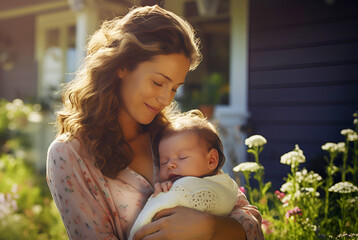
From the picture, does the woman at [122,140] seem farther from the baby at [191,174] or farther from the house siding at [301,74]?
the house siding at [301,74]

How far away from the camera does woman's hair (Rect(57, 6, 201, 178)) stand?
1579mm

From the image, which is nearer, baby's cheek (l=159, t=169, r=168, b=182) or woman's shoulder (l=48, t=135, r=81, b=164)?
woman's shoulder (l=48, t=135, r=81, b=164)

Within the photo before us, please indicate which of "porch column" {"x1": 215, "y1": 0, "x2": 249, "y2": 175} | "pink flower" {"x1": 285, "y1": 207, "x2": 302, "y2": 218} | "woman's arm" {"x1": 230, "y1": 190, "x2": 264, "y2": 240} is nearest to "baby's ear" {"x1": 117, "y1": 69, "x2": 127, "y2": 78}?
"woman's arm" {"x1": 230, "y1": 190, "x2": 264, "y2": 240}

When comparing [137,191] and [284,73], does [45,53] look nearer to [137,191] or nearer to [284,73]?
[284,73]

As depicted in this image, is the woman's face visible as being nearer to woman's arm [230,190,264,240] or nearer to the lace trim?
the lace trim

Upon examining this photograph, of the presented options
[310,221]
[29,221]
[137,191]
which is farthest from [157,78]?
[29,221]

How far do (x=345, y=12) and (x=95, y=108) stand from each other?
11.0 feet

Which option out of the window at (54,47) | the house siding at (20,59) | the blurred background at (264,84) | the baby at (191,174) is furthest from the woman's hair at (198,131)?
the house siding at (20,59)

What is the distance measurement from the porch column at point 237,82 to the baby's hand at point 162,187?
10.2 ft

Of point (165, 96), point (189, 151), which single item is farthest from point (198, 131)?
point (165, 96)

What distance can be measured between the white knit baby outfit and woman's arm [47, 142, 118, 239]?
5.2 inches

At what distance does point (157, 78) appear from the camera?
62.8 inches

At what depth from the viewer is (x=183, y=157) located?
1.67 metres

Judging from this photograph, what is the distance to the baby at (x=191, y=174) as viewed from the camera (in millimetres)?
1487
